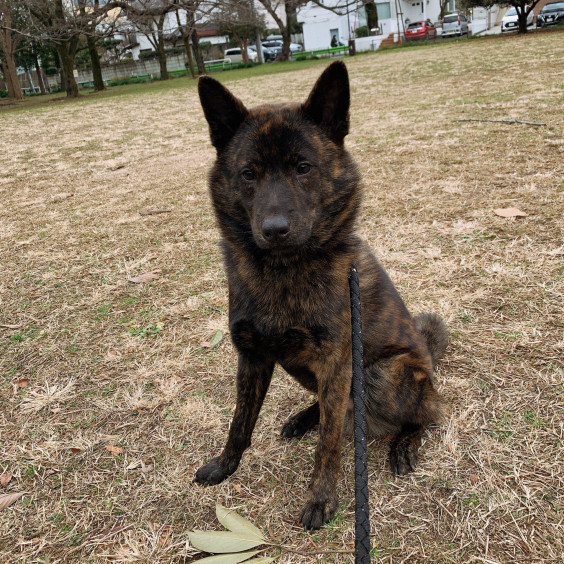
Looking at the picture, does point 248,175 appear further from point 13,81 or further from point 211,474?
point 13,81

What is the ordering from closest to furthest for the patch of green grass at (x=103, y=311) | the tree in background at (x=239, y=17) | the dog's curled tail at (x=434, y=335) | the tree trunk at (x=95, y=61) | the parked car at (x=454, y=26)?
the dog's curled tail at (x=434, y=335) < the patch of green grass at (x=103, y=311) < the tree trunk at (x=95, y=61) < the tree in background at (x=239, y=17) < the parked car at (x=454, y=26)

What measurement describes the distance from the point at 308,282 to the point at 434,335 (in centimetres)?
102

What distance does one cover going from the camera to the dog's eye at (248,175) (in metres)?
1.94

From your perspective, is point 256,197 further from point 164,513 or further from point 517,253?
point 517,253

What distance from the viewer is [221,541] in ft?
5.70

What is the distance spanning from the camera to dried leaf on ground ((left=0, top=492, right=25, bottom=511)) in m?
2.00

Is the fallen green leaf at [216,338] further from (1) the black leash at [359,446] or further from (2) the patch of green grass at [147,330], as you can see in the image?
(1) the black leash at [359,446]

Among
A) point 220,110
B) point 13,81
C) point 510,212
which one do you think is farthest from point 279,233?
point 13,81

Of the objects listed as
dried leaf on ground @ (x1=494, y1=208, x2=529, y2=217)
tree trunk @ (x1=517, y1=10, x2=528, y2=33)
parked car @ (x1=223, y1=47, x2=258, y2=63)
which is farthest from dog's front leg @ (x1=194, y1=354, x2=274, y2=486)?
parked car @ (x1=223, y1=47, x2=258, y2=63)

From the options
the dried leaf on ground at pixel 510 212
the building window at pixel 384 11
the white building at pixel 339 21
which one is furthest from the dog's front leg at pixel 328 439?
the building window at pixel 384 11

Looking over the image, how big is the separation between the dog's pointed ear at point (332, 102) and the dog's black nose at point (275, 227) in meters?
0.52

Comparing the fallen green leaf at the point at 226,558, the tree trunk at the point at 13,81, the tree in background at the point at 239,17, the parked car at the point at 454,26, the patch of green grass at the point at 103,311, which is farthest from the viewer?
the parked car at the point at 454,26

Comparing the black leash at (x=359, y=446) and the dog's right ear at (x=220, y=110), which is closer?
the black leash at (x=359, y=446)

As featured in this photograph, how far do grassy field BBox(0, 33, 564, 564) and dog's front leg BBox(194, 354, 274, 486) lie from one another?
0.07 meters
